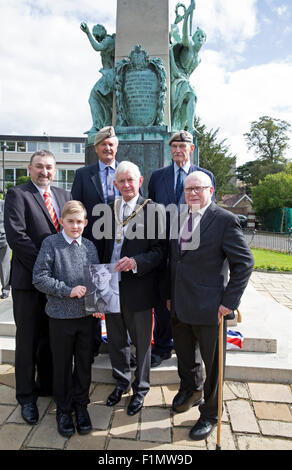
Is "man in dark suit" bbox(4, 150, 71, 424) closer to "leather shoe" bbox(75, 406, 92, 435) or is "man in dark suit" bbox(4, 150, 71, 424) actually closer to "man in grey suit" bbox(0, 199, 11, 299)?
"leather shoe" bbox(75, 406, 92, 435)

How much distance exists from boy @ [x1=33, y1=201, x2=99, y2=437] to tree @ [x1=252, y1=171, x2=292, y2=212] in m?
30.6

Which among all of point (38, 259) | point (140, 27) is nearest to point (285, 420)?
point (38, 259)

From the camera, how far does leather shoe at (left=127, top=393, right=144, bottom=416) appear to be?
260 centimetres

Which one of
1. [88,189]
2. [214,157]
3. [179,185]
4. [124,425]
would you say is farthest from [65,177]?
[124,425]

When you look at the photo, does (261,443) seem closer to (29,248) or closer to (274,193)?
(29,248)

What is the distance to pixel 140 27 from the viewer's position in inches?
224

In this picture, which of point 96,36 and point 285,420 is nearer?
point 285,420

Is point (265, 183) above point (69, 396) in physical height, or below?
above

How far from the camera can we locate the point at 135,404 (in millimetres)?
2623

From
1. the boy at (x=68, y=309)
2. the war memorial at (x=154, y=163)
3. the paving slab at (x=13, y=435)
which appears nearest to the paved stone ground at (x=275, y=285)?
the war memorial at (x=154, y=163)

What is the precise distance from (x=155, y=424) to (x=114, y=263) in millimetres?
1307

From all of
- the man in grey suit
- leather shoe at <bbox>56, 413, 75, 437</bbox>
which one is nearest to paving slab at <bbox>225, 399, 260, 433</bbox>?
leather shoe at <bbox>56, 413, 75, 437</bbox>

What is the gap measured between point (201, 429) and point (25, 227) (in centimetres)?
204
